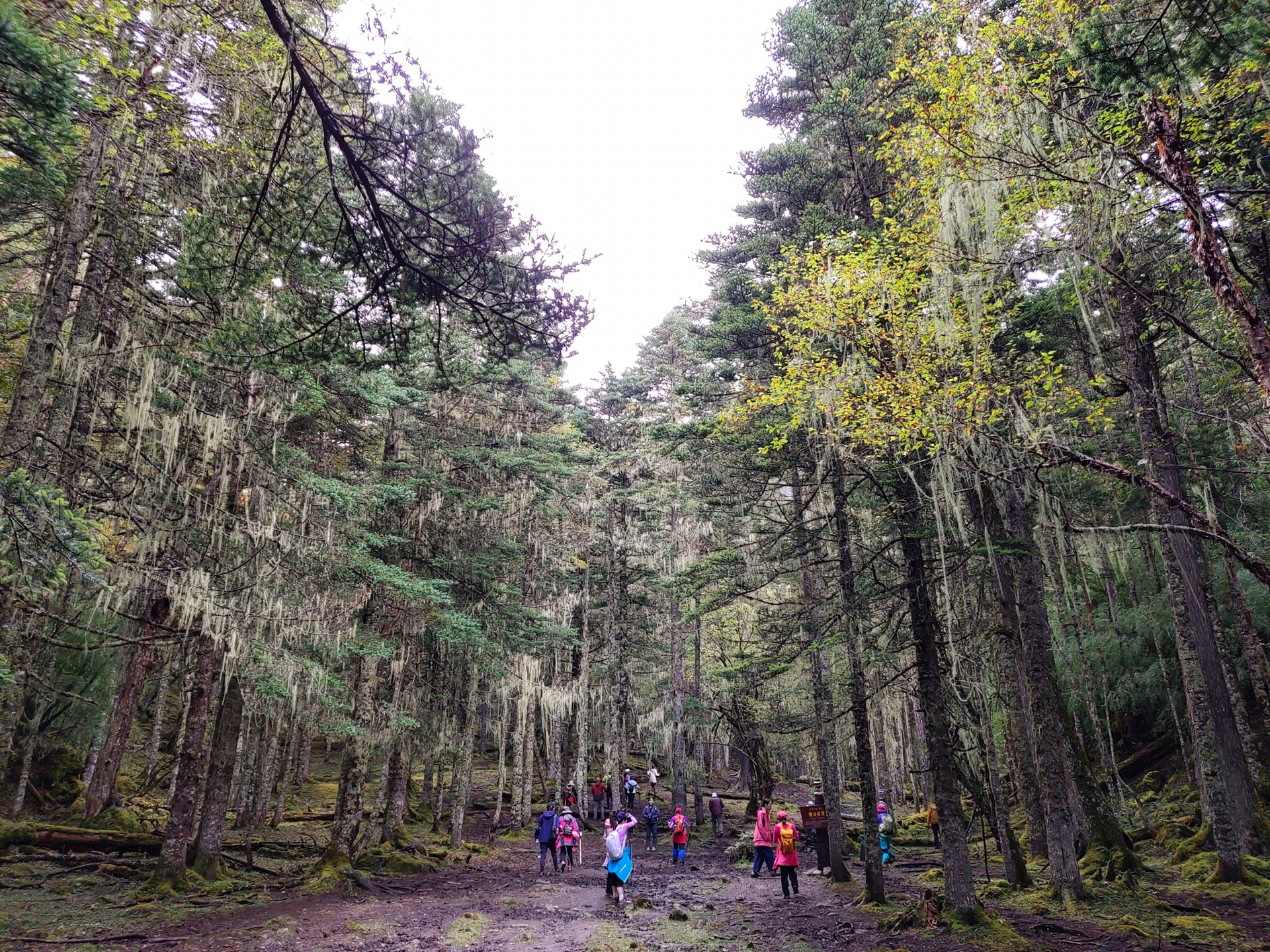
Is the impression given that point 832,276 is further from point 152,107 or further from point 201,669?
point 201,669

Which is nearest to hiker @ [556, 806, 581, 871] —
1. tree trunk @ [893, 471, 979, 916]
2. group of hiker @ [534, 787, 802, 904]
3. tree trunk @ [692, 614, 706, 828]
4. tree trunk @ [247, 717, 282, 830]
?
group of hiker @ [534, 787, 802, 904]

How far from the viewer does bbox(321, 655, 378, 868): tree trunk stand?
40.2ft

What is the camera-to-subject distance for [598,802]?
25188 millimetres

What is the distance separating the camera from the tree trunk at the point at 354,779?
12258 millimetres

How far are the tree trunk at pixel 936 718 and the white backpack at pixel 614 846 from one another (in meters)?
5.62

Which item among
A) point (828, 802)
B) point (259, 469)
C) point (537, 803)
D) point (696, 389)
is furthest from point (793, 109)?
point (537, 803)

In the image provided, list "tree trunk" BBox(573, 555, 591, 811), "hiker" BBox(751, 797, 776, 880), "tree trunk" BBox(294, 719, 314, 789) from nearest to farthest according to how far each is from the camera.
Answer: "hiker" BBox(751, 797, 776, 880) → "tree trunk" BBox(573, 555, 591, 811) → "tree trunk" BBox(294, 719, 314, 789)

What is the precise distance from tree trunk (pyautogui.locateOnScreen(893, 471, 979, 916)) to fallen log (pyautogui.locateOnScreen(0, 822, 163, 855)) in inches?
531

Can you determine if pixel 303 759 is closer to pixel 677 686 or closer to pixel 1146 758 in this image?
pixel 677 686

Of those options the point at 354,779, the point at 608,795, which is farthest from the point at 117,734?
the point at 608,795

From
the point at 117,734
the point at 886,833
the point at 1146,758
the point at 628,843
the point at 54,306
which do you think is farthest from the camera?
the point at 1146,758

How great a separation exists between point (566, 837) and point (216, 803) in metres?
8.00

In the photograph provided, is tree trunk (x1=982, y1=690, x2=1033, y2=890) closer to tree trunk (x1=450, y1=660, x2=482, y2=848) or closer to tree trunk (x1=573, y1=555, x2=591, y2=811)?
tree trunk (x1=450, y1=660, x2=482, y2=848)

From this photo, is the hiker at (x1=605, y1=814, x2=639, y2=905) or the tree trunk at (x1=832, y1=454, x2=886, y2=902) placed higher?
the tree trunk at (x1=832, y1=454, x2=886, y2=902)
